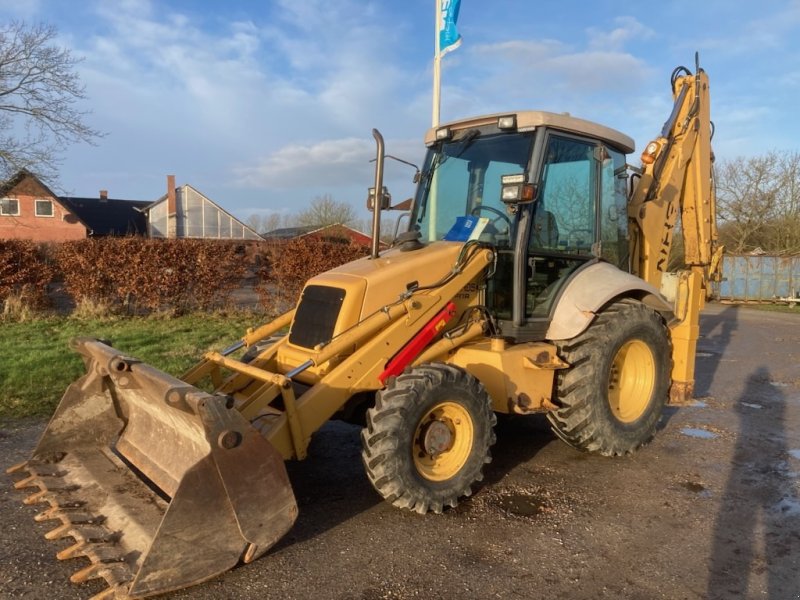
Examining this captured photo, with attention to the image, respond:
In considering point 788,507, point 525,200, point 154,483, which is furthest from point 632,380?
point 154,483

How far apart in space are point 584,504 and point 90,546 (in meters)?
3.19

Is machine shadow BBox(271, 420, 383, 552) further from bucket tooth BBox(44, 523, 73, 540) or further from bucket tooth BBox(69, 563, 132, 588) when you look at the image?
bucket tooth BBox(44, 523, 73, 540)

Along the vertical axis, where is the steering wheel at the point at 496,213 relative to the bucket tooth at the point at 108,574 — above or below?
above

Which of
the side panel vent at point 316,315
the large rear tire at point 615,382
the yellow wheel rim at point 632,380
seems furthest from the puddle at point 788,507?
the side panel vent at point 316,315

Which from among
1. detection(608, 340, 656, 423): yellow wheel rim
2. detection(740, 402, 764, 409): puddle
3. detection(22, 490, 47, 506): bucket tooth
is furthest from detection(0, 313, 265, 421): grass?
detection(740, 402, 764, 409): puddle

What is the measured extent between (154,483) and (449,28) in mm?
9379

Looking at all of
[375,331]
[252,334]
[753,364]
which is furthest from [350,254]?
[375,331]

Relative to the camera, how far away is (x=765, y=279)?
23.0 metres

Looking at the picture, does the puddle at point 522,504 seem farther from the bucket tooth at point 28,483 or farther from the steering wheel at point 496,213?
the bucket tooth at point 28,483

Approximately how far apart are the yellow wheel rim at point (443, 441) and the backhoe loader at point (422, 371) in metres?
0.02

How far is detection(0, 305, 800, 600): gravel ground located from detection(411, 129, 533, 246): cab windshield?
2.00 m

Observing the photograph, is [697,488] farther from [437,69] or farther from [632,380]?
[437,69]

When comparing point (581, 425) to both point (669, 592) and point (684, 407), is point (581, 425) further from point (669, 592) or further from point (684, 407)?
point (684, 407)

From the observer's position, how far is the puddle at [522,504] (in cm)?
440
